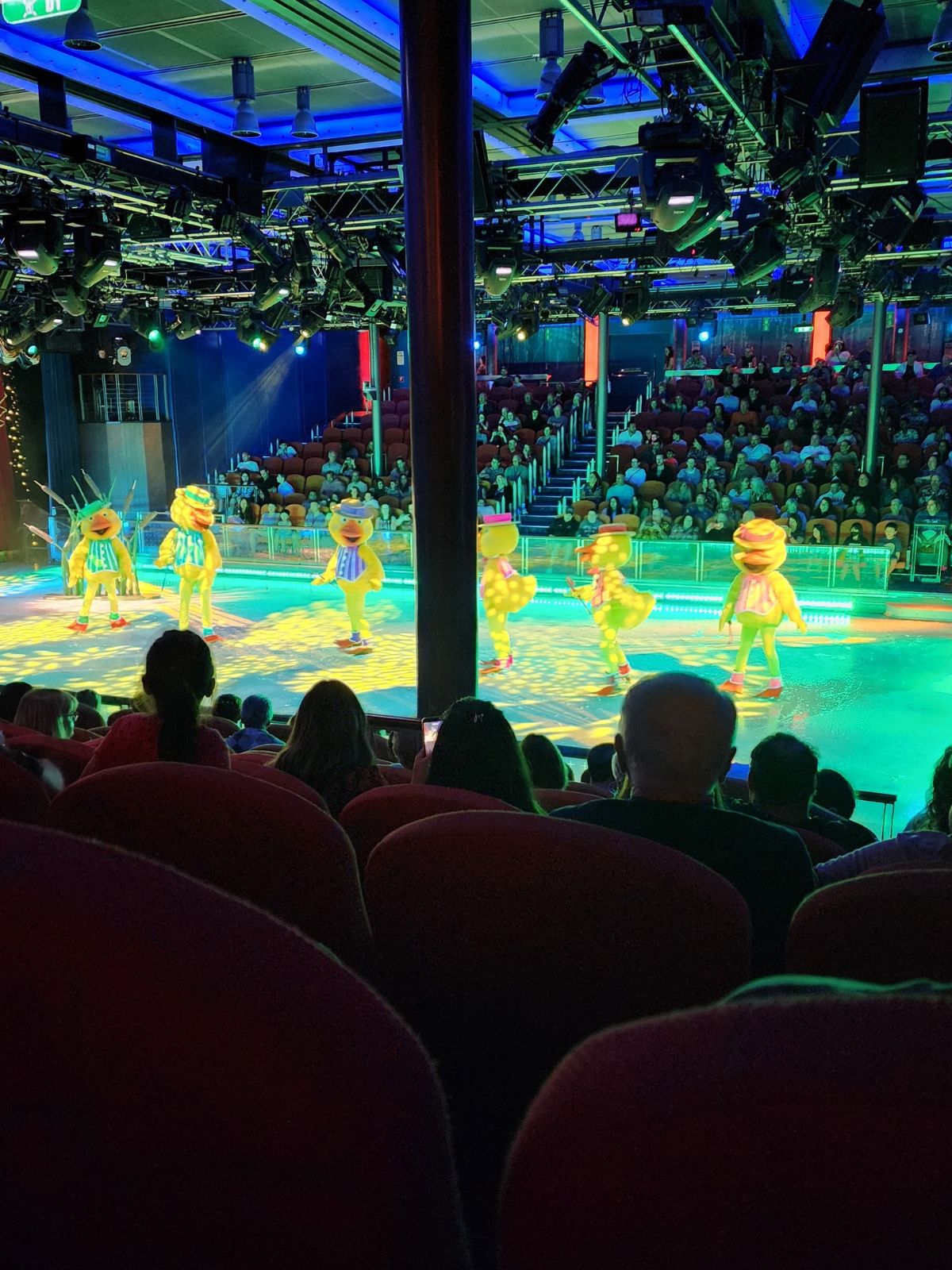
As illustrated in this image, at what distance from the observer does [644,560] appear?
13930mm

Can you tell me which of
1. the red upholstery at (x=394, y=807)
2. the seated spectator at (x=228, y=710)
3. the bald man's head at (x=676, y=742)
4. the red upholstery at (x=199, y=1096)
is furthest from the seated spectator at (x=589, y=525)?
the red upholstery at (x=199, y=1096)

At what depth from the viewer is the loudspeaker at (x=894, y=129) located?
24.2 feet

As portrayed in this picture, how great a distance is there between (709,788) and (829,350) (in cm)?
2475

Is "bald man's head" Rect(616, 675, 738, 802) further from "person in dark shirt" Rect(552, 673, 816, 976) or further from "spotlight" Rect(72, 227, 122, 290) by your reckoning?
"spotlight" Rect(72, 227, 122, 290)

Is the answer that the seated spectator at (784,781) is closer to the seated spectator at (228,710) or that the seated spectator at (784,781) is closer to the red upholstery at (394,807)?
the red upholstery at (394,807)

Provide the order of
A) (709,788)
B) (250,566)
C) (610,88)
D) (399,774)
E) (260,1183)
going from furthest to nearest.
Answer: (250,566) → (610,88) → (399,774) → (709,788) → (260,1183)

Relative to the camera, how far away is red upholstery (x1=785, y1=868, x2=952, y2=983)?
1270mm

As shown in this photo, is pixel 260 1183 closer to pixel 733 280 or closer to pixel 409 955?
pixel 409 955

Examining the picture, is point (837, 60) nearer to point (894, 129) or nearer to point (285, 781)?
point (894, 129)

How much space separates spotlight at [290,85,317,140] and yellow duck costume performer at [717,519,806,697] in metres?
5.42

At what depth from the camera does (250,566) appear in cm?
1681

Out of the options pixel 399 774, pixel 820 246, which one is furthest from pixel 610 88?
pixel 399 774

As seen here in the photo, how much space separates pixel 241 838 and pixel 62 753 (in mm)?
2026

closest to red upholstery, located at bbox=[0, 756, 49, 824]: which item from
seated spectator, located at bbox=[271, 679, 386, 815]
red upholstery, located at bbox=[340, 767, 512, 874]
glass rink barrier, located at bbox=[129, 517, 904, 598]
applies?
red upholstery, located at bbox=[340, 767, 512, 874]
